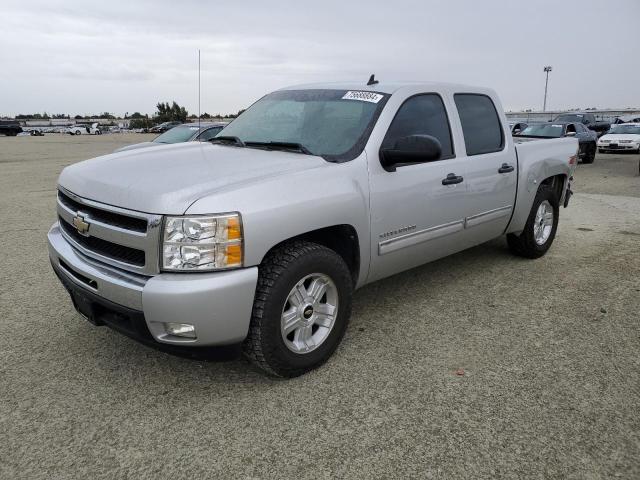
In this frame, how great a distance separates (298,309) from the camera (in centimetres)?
309

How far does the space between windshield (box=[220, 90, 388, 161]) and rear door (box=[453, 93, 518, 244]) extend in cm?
103

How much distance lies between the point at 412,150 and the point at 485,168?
1379 mm

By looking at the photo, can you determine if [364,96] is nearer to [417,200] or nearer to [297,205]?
[417,200]

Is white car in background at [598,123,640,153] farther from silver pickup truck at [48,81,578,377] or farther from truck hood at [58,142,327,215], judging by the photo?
truck hood at [58,142,327,215]

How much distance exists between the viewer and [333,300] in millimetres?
3277

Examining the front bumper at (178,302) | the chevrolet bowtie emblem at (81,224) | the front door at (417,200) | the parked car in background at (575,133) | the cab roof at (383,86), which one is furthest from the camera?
the parked car in background at (575,133)

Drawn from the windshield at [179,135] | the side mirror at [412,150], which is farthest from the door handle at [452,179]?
the windshield at [179,135]

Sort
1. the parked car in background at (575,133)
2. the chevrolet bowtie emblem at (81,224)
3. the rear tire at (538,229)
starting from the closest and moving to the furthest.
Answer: the chevrolet bowtie emblem at (81,224) → the rear tire at (538,229) → the parked car in background at (575,133)

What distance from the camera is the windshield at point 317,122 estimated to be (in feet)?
11.6

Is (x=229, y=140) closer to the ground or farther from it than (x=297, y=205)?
farther from it

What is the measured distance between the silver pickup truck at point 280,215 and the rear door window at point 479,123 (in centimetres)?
2

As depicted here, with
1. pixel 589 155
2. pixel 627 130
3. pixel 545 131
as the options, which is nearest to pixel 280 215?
pixel 545 131

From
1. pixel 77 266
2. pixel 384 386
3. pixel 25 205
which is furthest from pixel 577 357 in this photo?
pixel 25 205

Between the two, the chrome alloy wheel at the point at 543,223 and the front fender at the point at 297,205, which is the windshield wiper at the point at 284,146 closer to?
the front fender at the point at 297,205
